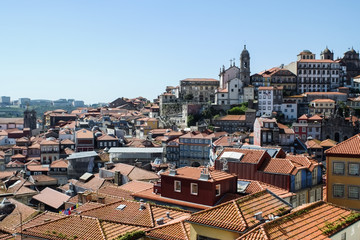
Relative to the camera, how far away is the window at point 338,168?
23.9 metres

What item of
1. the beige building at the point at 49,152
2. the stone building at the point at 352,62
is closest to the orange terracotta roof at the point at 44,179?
the beige building at the point at 49,152

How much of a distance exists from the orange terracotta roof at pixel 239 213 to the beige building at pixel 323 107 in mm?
78121

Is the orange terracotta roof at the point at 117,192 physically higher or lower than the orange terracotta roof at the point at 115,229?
lower

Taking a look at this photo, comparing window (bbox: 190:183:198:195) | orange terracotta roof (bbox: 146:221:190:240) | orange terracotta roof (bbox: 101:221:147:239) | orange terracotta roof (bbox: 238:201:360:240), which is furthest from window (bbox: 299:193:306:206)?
orange terracotta roof (bbox: 101:221:147:239)

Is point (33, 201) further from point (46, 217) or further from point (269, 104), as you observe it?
point (269, 104)

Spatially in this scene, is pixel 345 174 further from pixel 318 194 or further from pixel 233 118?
pixel 233 118

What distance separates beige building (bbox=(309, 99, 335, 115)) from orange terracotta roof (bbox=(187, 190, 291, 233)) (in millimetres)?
78121

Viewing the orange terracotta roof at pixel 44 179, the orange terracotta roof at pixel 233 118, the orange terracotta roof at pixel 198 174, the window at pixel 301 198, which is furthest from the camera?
the orange terracotta roof at pixel 233 118

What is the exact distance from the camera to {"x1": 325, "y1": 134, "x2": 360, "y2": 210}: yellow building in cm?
2347

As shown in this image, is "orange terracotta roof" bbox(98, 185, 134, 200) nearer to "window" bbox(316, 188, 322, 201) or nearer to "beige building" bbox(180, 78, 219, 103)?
"window" bbox(316, 188, 322, 201)

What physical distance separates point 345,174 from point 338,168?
19.8 inches

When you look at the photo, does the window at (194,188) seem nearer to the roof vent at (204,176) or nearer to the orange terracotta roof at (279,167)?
the roof vent at (204,176)

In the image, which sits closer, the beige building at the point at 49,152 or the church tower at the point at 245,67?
the beige building at the point at 49,152

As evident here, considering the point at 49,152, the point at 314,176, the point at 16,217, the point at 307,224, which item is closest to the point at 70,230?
the point at 307,224
